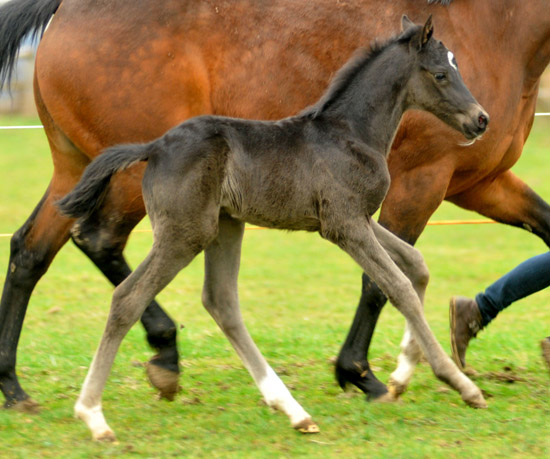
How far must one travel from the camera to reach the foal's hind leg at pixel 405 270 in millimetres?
4156

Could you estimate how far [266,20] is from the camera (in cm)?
471

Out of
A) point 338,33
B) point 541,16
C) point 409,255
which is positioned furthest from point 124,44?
point 541,16

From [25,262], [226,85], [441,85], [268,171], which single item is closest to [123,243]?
[25,262]

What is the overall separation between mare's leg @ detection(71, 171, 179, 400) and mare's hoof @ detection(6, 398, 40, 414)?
55 centimetres

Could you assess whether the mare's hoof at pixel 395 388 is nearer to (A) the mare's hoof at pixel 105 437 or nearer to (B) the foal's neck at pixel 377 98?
(B) the foal's neck at pixel 377 98

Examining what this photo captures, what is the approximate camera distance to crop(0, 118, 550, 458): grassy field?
12.6 feet

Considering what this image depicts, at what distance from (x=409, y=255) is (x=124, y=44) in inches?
68.8

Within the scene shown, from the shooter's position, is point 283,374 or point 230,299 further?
point 283,374

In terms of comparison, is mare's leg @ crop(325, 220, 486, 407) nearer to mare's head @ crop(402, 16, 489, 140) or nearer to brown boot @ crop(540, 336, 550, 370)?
mare's head @ crop(402, 16, 489, 140)

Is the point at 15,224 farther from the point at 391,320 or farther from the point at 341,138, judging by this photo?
the point at 341,138

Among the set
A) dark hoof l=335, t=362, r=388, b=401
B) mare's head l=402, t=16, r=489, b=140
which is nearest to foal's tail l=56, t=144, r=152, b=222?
mare's head l=402, t=16, r=489, b=140

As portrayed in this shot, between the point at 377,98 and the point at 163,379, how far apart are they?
1.67m

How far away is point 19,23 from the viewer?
16.2ft

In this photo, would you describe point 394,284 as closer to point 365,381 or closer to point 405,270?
point 405,270
